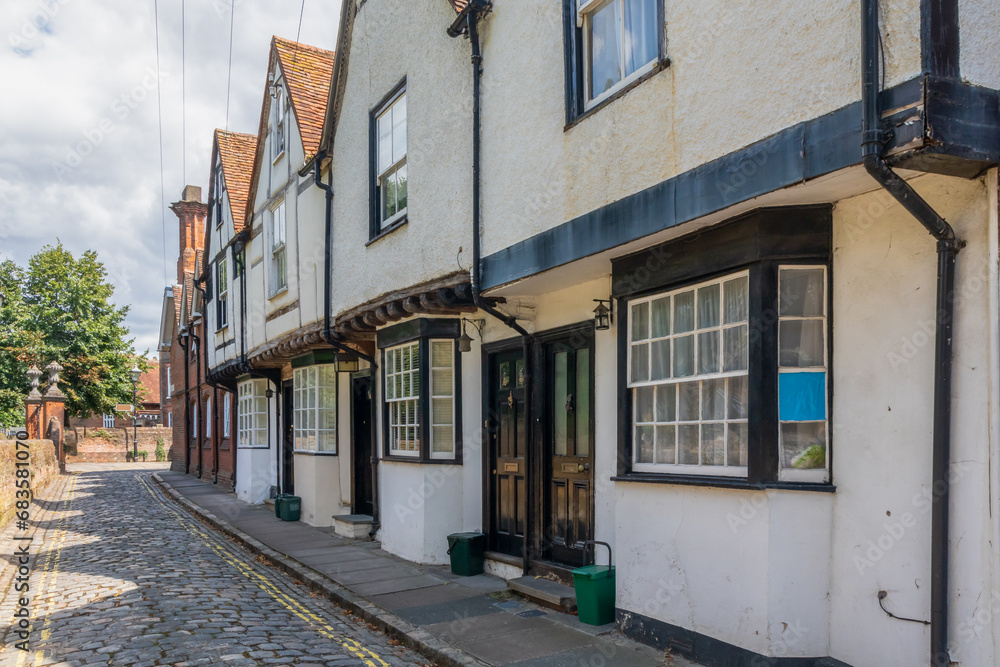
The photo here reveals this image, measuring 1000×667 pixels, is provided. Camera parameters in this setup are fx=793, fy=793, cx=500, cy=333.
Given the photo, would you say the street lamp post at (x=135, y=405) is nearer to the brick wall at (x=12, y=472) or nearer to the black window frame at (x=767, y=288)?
the brick wall at (x=12, y=472)

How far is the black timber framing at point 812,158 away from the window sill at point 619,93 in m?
0.81

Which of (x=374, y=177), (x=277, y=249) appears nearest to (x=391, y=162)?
(x=374, y=177)

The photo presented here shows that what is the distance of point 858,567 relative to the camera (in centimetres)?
499

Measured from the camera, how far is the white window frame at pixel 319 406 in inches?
571

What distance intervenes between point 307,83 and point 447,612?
1147 centimetres

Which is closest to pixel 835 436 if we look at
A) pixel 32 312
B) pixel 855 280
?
pixel 855 280

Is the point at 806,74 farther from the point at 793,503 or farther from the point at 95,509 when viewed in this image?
the point at 95,509

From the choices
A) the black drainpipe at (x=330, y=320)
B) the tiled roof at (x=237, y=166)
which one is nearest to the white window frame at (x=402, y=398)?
the black drainpipe at (x=330, y=320)

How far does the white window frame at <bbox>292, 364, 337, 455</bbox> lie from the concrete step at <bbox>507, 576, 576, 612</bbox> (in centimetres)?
693

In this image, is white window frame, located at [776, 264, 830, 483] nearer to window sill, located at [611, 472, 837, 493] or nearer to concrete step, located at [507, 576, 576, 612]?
window sill, located at [611, 472, 837, 493]

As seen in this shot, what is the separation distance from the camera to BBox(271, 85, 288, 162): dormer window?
51.3 feet

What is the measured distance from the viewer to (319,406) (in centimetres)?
1455

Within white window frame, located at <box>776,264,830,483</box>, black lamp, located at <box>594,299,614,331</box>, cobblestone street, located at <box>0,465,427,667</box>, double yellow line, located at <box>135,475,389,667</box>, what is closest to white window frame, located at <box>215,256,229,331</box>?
double yellow line, located at <box>135,475,389,667</box>

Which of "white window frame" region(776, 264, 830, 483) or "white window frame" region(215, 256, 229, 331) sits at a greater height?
"white window frame" region(215, 256, 229, 331)
